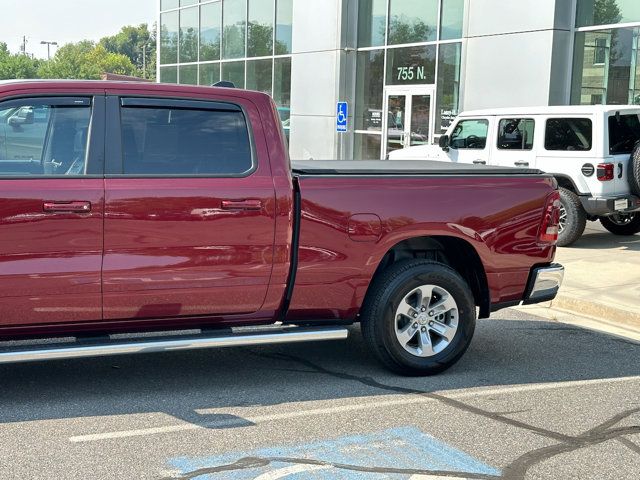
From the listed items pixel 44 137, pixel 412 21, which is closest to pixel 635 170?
pixel 44 137

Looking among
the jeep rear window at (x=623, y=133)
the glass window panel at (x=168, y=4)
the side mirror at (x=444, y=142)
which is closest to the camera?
the jeep rear window at (x=623, y=133)

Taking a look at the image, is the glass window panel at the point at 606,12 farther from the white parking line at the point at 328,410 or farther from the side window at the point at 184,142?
the side window at the point at 184,142

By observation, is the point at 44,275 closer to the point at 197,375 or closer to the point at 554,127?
the point at 197,375

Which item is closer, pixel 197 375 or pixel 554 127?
pixel 197 375

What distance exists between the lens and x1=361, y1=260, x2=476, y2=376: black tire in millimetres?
5664

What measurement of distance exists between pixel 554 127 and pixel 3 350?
9379 millimetres

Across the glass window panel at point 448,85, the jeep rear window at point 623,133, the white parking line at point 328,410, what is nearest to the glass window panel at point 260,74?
the glass window panel at point 448,85

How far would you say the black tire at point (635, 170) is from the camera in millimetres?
11406

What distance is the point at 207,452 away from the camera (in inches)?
173

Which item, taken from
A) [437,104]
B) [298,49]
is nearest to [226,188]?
[437,104]

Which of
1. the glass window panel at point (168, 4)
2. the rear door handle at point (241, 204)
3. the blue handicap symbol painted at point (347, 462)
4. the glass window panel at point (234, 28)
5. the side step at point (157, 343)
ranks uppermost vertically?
the glass window panel at point (168, 4)

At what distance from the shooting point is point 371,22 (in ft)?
69.5

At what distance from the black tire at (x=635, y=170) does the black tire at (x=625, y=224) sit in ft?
4.90

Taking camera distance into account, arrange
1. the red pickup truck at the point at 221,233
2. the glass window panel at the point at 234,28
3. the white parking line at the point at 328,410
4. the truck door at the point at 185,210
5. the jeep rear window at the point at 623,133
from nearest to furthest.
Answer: the white parking line at the point at 328,410 < the red pickup truck at the point at 221,233 < the truck door at the point at 185,210 < the jeep rear window at the point at 623,133 < the glass window panel at the point at 234,28
